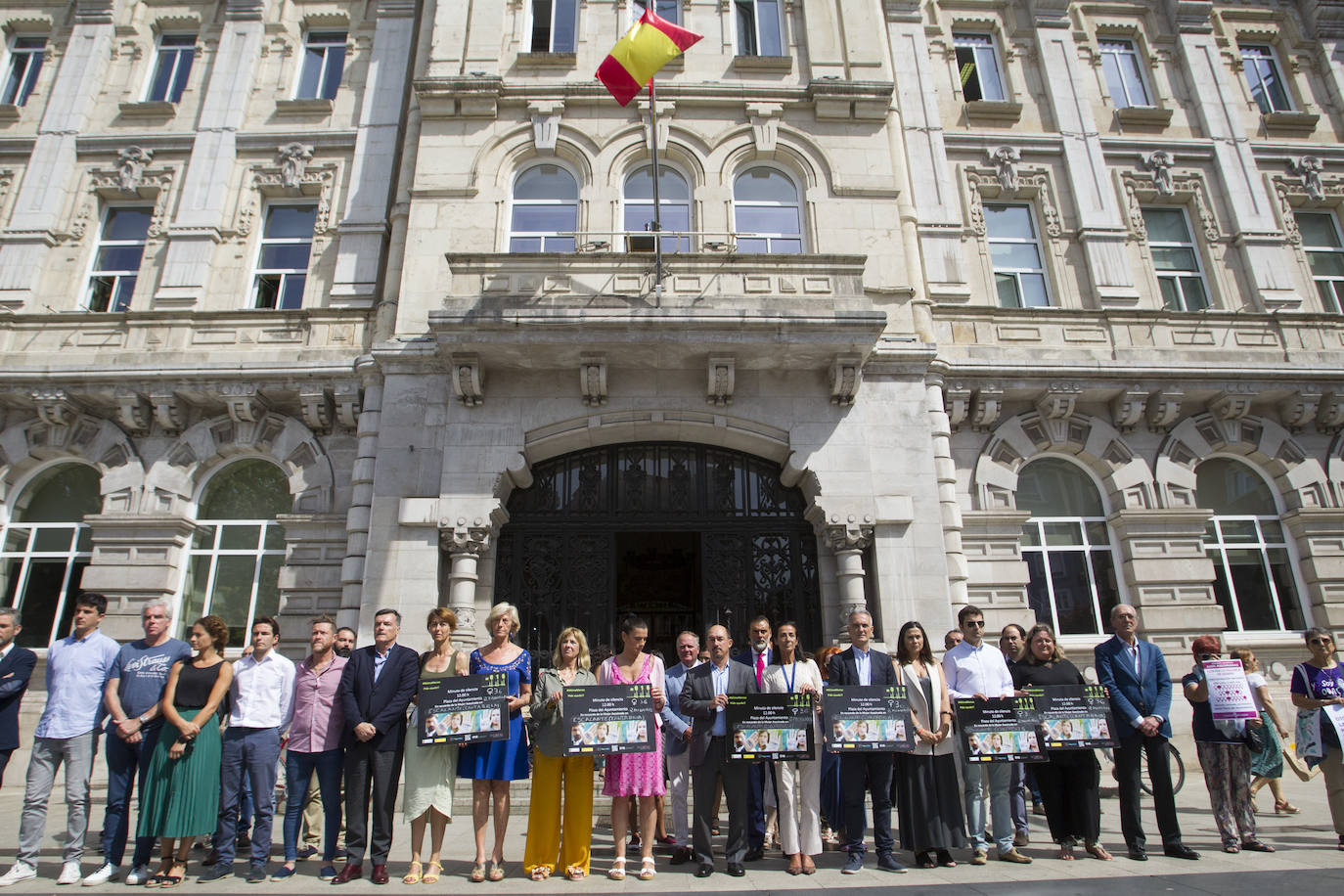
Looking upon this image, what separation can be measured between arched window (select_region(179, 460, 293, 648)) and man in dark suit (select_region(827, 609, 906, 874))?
33.2 feet

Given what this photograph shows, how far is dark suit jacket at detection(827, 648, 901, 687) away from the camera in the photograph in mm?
6988

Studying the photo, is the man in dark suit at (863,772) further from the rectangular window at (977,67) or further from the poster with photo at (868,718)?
the rectangular window at (977,67)

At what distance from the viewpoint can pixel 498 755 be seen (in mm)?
6430

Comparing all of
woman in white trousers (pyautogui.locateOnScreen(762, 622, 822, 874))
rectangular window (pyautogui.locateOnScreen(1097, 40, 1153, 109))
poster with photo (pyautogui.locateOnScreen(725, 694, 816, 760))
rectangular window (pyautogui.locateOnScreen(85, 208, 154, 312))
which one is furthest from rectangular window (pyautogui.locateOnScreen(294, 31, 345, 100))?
rectangular window (pyautogui.locateOnScreen(1097, 40, 1153, 109))

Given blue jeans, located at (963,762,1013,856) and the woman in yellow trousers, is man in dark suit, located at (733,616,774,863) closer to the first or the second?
the woman in yellow trousers

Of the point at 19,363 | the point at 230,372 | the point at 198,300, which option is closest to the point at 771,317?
the point at 230,372

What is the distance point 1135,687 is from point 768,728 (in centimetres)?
332

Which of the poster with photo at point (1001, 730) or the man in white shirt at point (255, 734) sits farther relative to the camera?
the poster with photo at point (1001, 730)

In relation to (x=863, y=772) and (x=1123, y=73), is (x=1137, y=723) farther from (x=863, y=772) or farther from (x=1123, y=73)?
(x=1123, y=73)

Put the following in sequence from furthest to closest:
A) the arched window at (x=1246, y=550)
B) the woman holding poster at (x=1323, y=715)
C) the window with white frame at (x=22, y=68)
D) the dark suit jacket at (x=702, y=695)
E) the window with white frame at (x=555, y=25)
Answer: the window with white frame at (x=22, y=68)
the window with white frame at (x=555, y=25)
the arched window at (x=1246, y=550)
the woman holding poster at (x=1323, y=715)
the dark suit jacket at (x=702, y=695)

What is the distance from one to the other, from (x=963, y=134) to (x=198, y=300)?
14.8 m

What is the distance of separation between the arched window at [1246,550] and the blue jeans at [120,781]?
49.2 ft

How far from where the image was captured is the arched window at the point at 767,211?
1387 centimetres

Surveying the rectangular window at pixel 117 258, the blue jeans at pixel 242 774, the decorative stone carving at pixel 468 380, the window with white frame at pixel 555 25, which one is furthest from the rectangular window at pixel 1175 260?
the rectangular window at pixel 117 258
